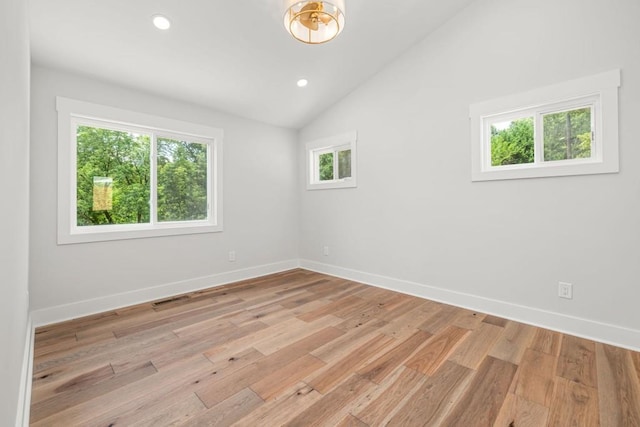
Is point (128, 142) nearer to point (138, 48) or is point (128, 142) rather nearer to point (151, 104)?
point (151, 104)

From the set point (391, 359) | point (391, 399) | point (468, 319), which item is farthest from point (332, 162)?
point (391, 399)

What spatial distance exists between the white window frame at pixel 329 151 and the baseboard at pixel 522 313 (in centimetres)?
132

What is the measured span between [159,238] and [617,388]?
404 cm

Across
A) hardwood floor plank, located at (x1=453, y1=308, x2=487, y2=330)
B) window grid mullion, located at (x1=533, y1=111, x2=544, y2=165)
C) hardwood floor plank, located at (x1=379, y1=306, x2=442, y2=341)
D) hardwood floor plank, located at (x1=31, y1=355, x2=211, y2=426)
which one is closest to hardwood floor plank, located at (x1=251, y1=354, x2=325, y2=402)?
hardwood floor plank, located at (x1=31, y1=355, x2=211, y2=426)

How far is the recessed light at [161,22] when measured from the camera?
7.74ft

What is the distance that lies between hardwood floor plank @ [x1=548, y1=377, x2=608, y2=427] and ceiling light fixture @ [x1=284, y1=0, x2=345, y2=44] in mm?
2757

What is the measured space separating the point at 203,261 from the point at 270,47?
264cm

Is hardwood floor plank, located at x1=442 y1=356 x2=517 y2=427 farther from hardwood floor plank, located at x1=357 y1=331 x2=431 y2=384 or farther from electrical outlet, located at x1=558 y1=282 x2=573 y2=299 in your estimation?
electrical outlet, located at x1=558 y1=282 x2=573 y2=299

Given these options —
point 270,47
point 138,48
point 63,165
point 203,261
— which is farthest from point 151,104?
point 203,261

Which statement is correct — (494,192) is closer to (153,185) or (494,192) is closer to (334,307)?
(334,307)

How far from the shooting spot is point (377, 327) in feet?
8.23

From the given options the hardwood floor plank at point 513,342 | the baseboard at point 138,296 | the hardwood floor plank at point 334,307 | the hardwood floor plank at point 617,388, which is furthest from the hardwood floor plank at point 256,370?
the baseboard at point 138,296

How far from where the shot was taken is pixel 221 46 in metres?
2.76

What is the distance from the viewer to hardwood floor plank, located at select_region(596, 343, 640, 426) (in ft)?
4.75
